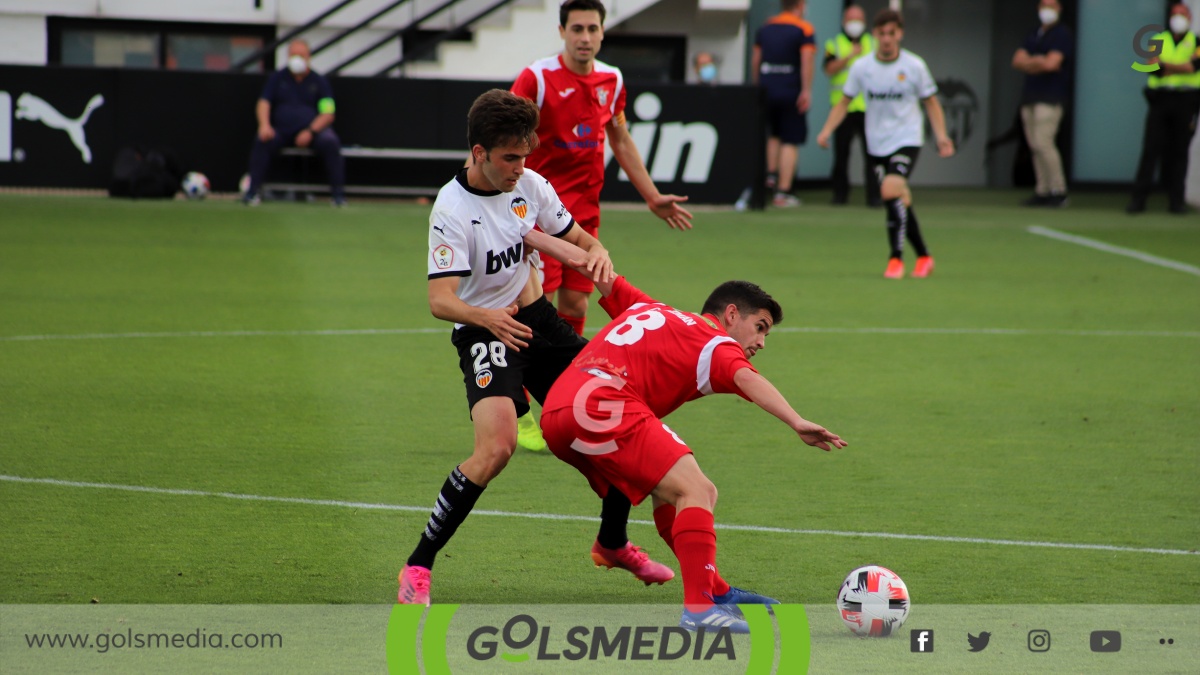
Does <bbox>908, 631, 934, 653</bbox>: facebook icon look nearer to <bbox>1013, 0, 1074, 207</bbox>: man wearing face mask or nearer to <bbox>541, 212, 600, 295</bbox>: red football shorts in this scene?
<bbox>541, 212, 600, 295</bbox>: red football shorts

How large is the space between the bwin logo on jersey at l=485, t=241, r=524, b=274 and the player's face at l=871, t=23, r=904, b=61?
28.5 ft

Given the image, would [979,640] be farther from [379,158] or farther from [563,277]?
[379,158]

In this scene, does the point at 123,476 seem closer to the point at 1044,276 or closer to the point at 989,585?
the point at 989,585

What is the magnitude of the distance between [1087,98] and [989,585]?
2001 centimetres

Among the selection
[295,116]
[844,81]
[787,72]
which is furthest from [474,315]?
[844,81]

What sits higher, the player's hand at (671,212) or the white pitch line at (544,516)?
the player's hand at (671,212)

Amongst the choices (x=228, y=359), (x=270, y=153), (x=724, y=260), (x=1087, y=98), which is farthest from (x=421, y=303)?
(x=1087, y=98)

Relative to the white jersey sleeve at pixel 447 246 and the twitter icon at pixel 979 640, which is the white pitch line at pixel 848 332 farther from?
the twitter icon at pixel 979 640

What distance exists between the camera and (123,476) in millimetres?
6309

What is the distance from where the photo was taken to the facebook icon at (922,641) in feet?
14.1

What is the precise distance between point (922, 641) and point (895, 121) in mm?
9291

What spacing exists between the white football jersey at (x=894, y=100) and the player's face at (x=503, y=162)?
861cm

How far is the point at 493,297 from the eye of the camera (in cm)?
527

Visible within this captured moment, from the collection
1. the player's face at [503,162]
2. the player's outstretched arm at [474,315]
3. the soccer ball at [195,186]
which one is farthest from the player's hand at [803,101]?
the player's outstretched arm at [474,315]
